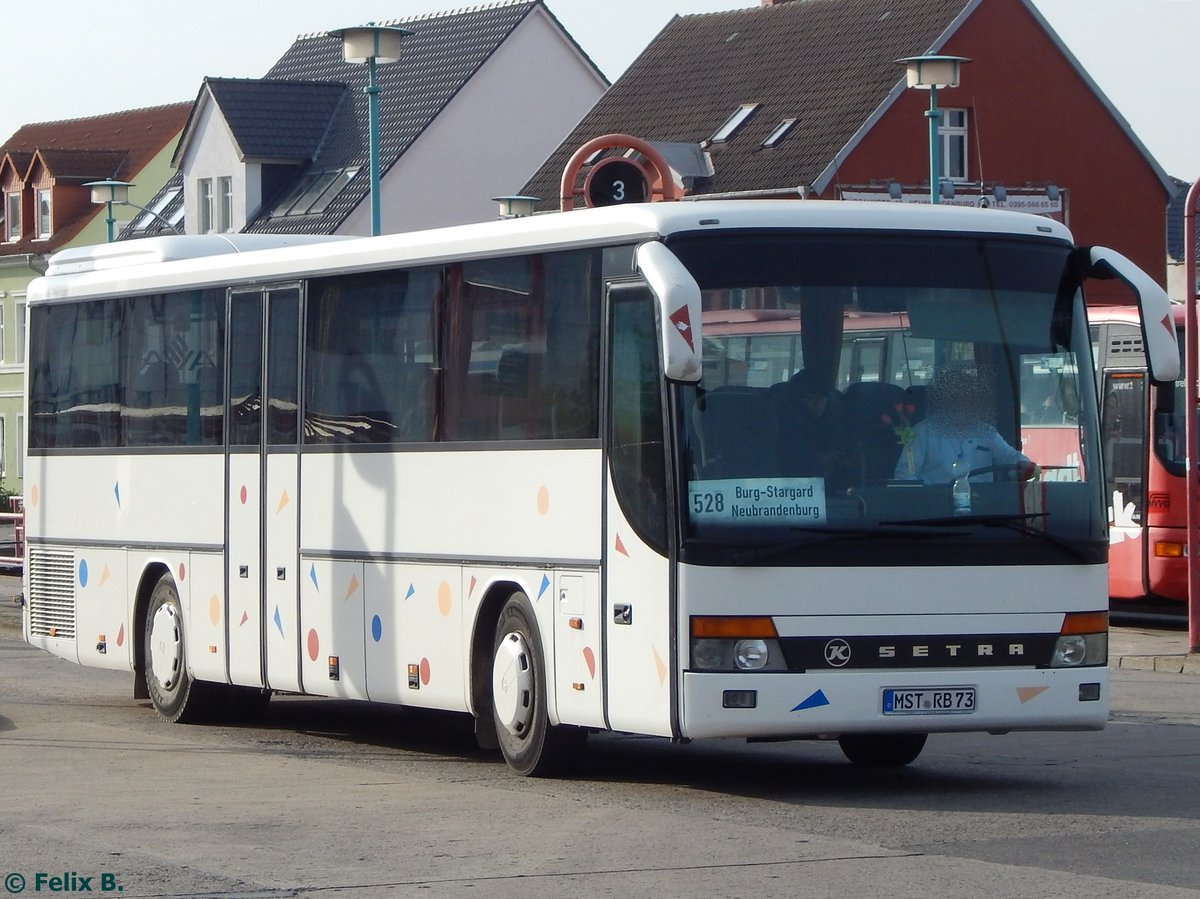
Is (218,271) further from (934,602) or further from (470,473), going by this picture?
(934,602)

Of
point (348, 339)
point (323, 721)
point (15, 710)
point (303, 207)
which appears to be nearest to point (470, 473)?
point (348, 339)

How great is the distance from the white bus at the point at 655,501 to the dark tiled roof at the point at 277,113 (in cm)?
4425

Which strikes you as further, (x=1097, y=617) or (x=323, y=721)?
(x=323, y=721)

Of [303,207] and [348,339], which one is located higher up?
[303,207]

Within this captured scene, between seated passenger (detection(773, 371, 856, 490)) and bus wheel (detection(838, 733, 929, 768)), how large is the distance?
2114mm

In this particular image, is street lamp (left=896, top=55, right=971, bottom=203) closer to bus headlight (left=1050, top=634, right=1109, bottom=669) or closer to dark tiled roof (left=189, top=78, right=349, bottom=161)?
bus headlight (left=1050, top=634, right=1109, bottom=669)

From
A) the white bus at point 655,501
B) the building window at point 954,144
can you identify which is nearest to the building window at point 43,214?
the building window at point 954,144

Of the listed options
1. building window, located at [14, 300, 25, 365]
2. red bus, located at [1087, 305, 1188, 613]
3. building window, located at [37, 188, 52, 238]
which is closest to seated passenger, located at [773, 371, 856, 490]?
red bus, located at [1087, 305, 1188, 613]

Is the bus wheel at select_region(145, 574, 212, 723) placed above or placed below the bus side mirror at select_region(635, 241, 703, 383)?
below

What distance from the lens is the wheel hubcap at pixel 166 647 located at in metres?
15.9

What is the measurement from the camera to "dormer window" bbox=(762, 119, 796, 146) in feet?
153

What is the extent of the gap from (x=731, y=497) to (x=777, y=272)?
1150mm

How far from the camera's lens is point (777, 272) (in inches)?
449

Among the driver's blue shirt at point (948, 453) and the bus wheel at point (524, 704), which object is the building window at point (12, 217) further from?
the driver's blue shirt at point (948, 453)
